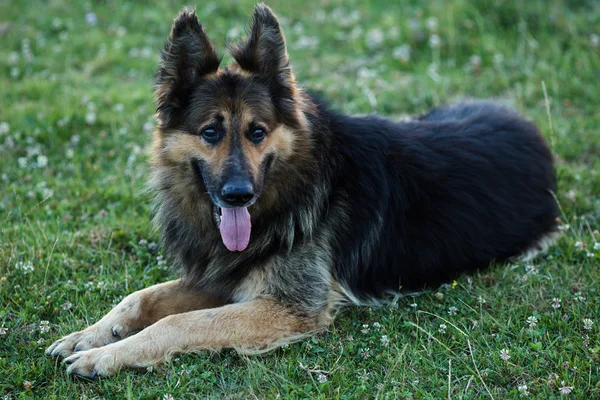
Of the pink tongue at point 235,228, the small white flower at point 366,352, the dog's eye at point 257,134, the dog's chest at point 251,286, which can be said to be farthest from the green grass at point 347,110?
the dog's eye at point 257,134

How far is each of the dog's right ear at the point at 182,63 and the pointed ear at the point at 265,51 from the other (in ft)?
0.75

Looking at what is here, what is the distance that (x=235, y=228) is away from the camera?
15.5 feet

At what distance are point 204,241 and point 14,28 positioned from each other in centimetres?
813

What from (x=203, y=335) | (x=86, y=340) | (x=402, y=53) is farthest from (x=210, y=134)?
(x=402, y=53)

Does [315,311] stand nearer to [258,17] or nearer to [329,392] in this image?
[329,392]

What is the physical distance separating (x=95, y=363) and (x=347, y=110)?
17.5 feet

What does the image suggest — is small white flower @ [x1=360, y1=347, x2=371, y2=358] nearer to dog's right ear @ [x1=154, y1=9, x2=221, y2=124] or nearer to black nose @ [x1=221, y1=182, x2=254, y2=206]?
black nose @ [x1=221, y1=182, x2=254, y2=206]

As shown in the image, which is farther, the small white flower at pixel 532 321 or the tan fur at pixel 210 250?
the small white flower at pixel 532 321

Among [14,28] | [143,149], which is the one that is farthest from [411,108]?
[14,28]

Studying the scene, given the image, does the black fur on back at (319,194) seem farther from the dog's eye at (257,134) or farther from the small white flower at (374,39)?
the small white flower at (374,39)

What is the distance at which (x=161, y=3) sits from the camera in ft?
39.8

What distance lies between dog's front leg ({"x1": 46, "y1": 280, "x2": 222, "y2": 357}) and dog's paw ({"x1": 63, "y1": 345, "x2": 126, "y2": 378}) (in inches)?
8.0

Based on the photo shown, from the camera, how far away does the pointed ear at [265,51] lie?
4.78 metres

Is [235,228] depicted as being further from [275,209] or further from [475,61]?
[475,61]
